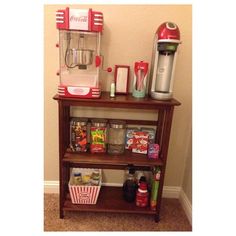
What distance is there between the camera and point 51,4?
4.23 feet

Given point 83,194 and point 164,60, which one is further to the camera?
point 83,194

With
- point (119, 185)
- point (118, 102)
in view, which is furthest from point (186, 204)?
point (118, 102)

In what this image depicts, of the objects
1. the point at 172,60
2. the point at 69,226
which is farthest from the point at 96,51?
the point at 69,226

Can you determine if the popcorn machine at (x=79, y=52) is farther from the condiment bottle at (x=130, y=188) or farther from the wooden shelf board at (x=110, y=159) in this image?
the condiment bottle at (x=130, y=188)

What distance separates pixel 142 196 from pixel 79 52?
111 cm

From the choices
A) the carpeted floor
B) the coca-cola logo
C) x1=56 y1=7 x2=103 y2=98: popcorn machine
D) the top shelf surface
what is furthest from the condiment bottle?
the coca-cola logo

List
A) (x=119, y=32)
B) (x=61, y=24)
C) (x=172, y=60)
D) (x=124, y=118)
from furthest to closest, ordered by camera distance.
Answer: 1. (x=124, y=118)
2. (x=119, y=32)
3. (x=172, y=60)
4. (x=61, y=24)

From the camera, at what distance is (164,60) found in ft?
3.99

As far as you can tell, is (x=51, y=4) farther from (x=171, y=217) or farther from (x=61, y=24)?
(x=171, y=217)

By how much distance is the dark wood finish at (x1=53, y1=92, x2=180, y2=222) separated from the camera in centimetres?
120

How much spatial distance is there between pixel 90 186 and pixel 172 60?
3.46ft

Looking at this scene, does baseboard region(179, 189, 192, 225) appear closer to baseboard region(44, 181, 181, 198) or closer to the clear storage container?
baseboard region(44, 181, 181, 198)

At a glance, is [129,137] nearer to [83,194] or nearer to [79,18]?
[83,194]

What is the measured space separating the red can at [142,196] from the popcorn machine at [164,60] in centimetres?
69
